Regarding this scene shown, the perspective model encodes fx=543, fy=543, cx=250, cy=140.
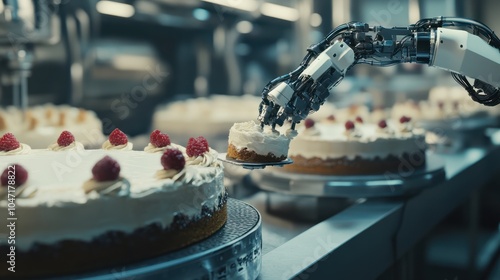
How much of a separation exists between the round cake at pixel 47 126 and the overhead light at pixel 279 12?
2.58 metres

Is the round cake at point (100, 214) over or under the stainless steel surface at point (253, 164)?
under

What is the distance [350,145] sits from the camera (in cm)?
215

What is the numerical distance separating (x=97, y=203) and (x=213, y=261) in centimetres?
25

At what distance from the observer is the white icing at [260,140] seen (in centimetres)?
153

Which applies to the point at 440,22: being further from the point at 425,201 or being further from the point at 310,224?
the point at 425,201

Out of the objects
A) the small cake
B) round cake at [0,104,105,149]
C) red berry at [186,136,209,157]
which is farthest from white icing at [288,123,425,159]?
round cake at [0,104,105,149]

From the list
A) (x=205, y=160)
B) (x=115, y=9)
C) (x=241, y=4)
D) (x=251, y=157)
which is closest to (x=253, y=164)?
(x=251, y=157)

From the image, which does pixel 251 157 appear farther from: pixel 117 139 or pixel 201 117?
pixel 201 117

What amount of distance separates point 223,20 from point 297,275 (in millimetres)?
3939

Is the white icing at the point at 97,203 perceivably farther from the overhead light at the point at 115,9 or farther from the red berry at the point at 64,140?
the overhead light at the point at 115,9

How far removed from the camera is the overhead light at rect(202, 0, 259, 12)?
4238mm

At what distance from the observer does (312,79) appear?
1326 millimetres

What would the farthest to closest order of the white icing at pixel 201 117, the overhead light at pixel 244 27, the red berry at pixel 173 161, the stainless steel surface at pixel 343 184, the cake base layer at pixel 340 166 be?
1. the overhead light at pixel 244 27
2. the white icing at pixel 201 117
3. the cake base layer at pixel 340 166
4. the stainless steel surface at pixel 343 184
5. the red berry at pixel 173 161

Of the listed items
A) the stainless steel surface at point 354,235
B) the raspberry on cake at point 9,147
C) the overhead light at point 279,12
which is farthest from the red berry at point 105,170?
the overhead light at point 279,12
